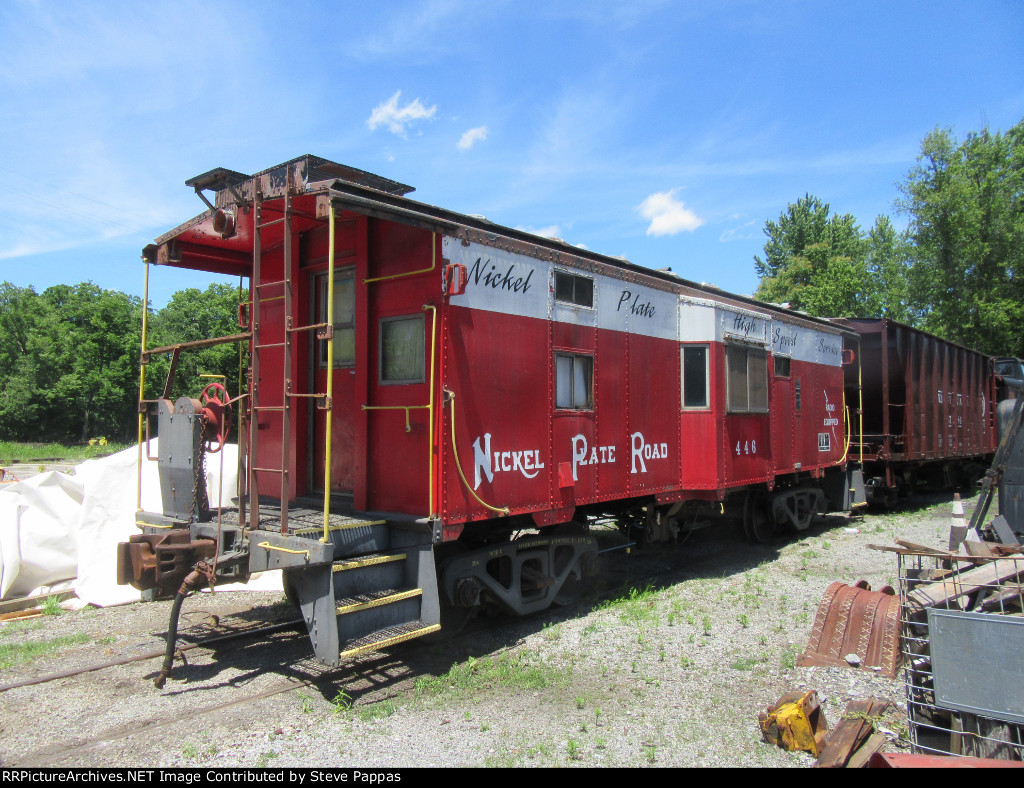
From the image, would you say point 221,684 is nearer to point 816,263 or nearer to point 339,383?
point 339,383

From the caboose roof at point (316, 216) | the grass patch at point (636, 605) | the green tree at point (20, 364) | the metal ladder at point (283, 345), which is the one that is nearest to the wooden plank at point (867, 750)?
the grass patch at point (636, 605)

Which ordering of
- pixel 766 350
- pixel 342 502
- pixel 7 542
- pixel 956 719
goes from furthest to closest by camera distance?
pixel 766 350, pixel 7 542, pixel 342 502, pixel 956 719

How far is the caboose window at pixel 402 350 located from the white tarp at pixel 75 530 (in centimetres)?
254

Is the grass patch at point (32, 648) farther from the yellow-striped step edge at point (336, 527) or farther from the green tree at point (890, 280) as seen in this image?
the green tree at point (890, 280)

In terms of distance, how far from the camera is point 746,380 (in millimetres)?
8961

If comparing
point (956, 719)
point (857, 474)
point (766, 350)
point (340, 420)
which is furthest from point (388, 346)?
point (857, 474)

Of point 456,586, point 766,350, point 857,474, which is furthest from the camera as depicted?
point 857,474

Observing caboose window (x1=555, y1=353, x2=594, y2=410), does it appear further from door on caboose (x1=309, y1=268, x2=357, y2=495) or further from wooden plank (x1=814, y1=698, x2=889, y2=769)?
wooden plank (x1=814, y1=698, x2=889, y2=769)

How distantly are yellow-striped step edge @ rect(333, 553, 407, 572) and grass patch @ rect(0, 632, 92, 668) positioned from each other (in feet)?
10.2

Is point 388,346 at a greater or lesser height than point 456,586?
greater

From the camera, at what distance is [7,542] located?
7.39 m

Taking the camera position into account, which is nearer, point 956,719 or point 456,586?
point 956,719

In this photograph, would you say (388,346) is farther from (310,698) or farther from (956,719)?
(956,719)

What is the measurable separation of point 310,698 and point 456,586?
1.50m
